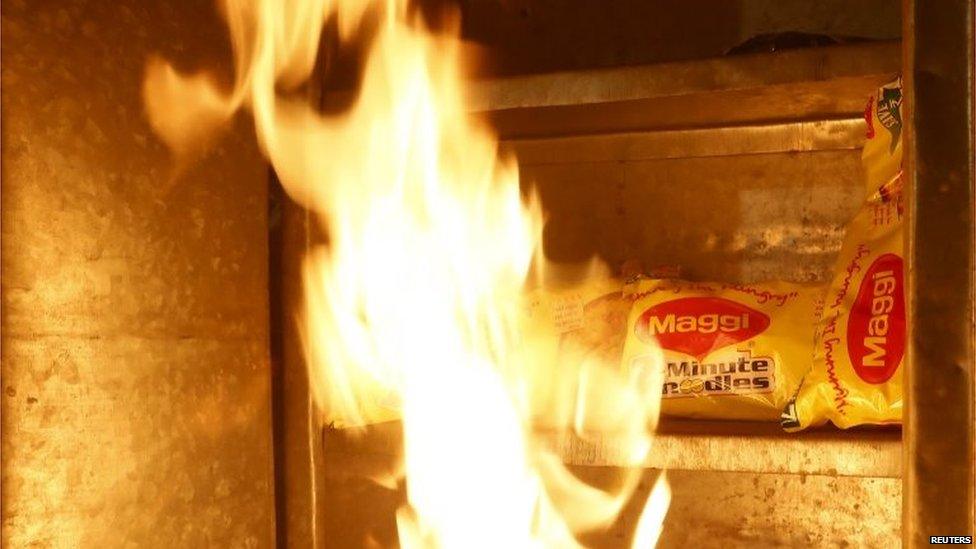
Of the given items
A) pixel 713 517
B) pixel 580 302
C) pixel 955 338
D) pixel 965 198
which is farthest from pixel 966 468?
pixel 713 517

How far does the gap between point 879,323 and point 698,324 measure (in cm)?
22

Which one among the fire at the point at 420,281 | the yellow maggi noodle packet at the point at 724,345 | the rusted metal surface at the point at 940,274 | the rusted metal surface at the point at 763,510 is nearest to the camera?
the rusted metal surface at the point at 940,274

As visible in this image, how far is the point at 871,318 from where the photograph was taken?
100cm

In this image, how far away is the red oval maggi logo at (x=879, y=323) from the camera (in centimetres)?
97

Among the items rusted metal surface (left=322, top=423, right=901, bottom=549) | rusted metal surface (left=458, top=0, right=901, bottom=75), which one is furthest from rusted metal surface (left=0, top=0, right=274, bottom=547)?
rusted metal surface (left=458, top=0, right=901, bottom=75)

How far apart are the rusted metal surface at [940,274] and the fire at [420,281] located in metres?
0.36

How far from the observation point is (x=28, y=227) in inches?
34.7

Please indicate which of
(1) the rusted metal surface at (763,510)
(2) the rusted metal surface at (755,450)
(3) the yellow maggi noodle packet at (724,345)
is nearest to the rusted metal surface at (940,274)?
(2) the rusted metal surface at (755,450)

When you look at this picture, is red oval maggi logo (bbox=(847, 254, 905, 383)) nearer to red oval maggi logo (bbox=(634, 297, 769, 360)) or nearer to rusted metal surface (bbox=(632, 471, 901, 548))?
red oval maggi logo (bbox=(634, 297, 769, 360))

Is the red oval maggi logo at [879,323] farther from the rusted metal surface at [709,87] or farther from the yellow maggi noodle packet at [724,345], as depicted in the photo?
the rusted metal surface at [709,87]

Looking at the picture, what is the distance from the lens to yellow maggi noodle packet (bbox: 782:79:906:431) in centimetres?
97

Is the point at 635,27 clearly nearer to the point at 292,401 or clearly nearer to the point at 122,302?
the point at 292,401

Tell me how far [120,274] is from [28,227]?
130 millimetres

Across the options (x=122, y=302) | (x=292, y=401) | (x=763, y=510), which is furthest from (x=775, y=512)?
(x=122, y=302)
